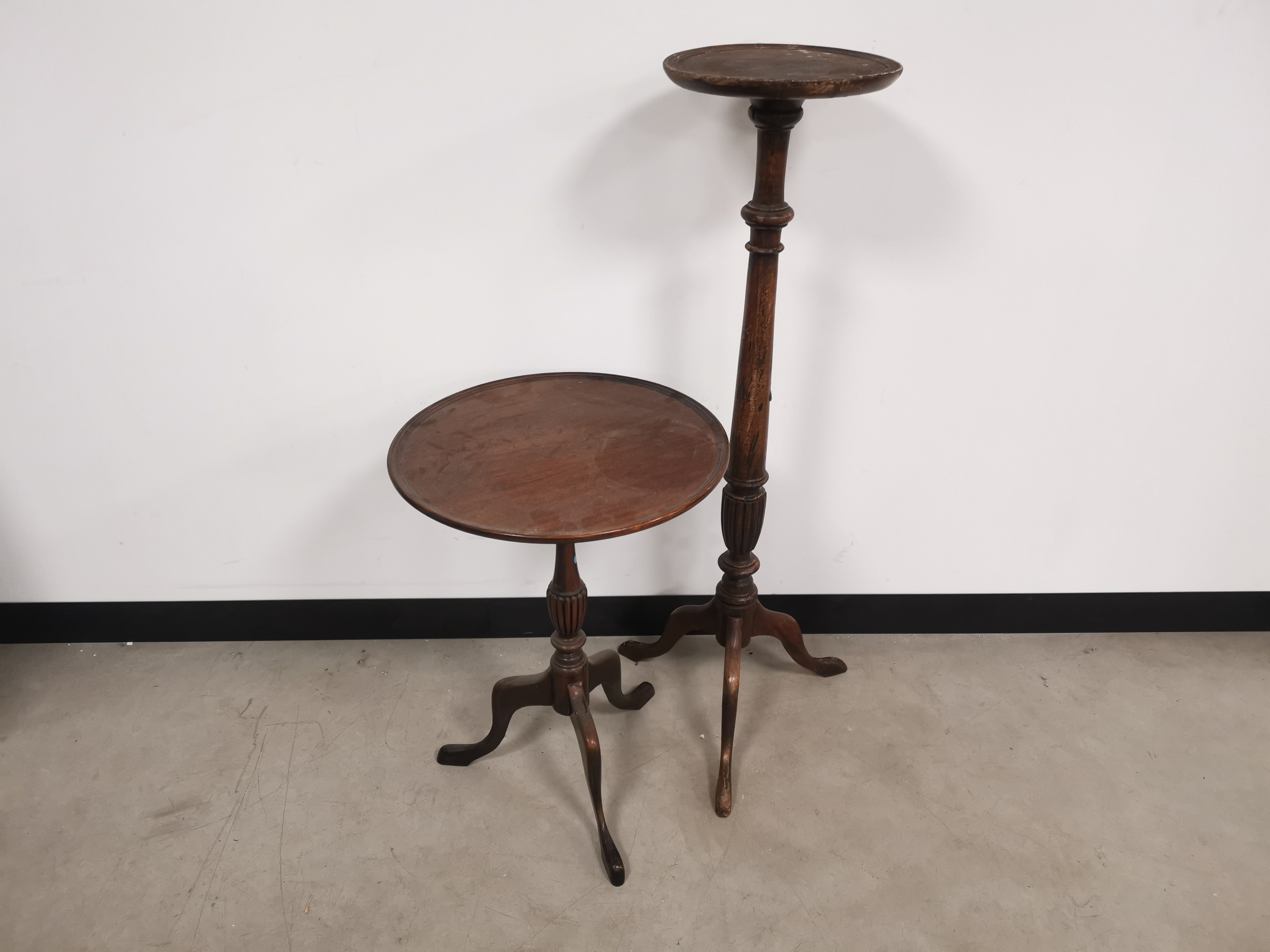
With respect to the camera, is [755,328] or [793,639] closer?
[755,328]

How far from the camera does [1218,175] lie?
1.94 m

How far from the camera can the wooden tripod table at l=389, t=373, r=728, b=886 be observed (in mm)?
1506

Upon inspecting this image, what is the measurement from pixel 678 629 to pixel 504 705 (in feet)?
1.59

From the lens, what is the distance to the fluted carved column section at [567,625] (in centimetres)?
181

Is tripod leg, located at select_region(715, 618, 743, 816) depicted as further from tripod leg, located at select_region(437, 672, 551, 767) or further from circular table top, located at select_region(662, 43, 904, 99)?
circular table top, located at select_region(662, 43, 904, 99)

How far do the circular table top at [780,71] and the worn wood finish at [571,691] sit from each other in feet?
2.63

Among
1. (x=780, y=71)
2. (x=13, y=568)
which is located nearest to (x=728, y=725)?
(x=780, y=71)

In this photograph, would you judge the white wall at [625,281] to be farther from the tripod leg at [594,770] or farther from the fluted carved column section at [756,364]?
the tripod leg at [594,770]

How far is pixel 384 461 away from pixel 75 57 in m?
1.00

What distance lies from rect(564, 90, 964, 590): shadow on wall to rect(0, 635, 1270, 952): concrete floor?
916mm

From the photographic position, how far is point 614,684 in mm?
2141

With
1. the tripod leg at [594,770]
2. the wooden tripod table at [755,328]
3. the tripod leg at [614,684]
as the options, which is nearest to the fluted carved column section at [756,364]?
the wooden tripod table at [755,328]

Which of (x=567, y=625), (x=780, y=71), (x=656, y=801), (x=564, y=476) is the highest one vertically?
(x=780, y=71)

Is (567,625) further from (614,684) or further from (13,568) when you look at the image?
(13,568)
